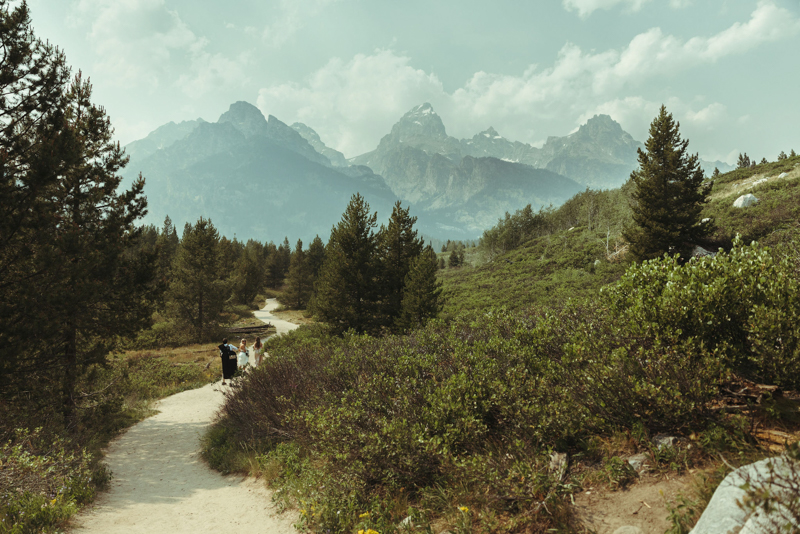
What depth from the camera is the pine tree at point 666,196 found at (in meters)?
23.3

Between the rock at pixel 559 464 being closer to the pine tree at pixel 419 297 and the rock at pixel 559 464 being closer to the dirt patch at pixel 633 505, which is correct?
the dirt patch at pixel 633 505

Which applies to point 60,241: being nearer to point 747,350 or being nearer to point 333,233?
point 747,350

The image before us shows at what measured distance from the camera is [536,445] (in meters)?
4.41

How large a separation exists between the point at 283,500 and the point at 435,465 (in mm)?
2958

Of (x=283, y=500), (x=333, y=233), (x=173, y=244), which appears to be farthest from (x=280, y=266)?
(x=283, y=500)

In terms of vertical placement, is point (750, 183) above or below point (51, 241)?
above

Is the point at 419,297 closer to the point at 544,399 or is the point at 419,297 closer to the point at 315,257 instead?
the point at 544,399

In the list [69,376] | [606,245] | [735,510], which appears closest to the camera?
[735,510]

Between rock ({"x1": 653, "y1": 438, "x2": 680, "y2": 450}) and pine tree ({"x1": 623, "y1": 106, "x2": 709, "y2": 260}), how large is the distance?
76.3 ft

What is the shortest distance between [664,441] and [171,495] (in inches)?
328

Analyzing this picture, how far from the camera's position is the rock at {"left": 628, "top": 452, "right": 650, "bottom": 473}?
3793 mm

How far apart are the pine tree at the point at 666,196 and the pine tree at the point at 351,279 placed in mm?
17690

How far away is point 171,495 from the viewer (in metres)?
6.90

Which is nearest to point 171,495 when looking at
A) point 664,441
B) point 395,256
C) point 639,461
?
point 639,461
